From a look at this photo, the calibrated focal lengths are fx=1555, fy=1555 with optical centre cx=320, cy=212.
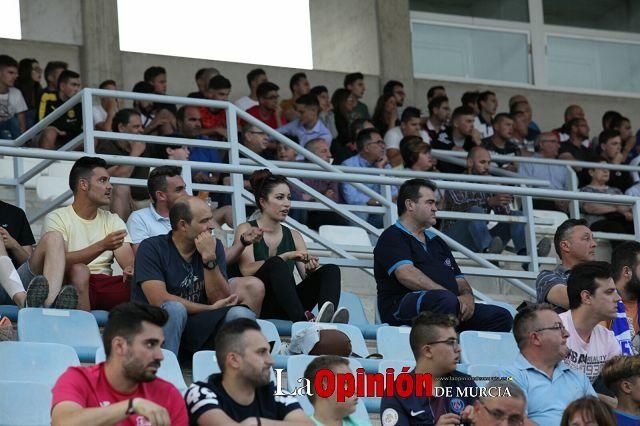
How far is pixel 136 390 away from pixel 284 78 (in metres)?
8.94

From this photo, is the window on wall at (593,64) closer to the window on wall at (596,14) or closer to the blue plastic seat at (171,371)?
the window on wall at (596,14)

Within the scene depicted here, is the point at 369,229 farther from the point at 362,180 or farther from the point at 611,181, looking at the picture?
the point at 611,181

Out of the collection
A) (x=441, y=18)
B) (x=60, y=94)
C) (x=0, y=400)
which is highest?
(x=441, y=18)

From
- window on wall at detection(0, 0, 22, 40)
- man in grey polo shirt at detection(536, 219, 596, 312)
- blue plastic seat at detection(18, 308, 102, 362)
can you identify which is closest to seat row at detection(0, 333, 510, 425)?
blue plastic seat at detection(18, 308, 102, 362)

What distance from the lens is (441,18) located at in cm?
1560

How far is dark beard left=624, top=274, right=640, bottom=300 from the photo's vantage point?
28.1 ft

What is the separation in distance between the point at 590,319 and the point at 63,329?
8.55 ft

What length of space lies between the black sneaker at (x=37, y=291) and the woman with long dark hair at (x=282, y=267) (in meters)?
1.30

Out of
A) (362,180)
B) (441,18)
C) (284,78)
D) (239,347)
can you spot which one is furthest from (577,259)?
(441,18)

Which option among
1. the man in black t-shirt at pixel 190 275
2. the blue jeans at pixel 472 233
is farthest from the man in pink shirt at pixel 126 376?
the blue jeans at pixel 472 233

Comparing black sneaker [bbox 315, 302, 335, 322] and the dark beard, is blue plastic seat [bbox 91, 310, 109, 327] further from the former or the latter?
the dark beard

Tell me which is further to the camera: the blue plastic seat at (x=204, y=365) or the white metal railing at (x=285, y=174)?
the white metal railing at (x=285, y=174)

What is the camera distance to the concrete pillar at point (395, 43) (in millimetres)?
14984

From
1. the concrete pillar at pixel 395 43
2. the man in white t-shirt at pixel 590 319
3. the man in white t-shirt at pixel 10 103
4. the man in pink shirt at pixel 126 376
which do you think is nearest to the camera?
the man in pink shirt at pixel 126 376
